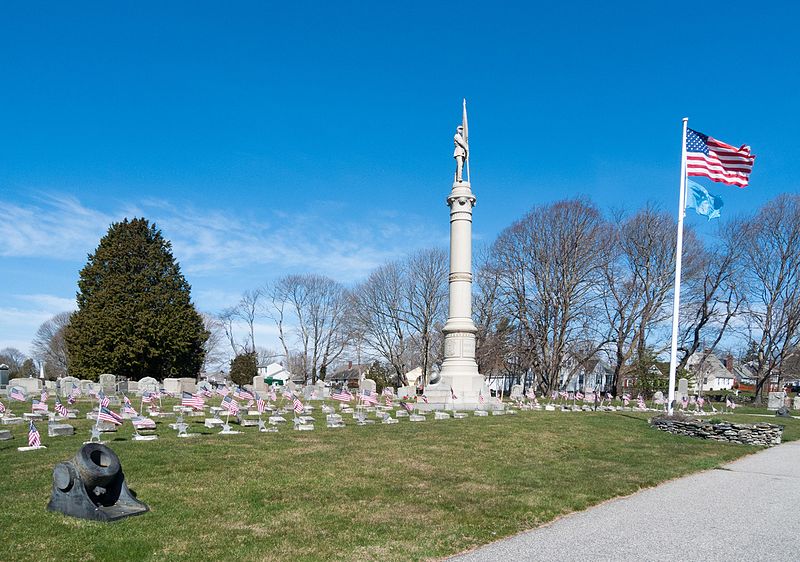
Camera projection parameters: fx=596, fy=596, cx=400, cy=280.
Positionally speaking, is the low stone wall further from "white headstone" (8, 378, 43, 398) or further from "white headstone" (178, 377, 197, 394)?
"white headstone" (8, 378, 43, 398)

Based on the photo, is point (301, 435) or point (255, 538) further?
point (301, 435)

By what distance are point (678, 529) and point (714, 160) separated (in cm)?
1531

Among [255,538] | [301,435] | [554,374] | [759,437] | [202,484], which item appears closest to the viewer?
[255,538]

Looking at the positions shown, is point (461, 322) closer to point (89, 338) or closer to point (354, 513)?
point (354, 513)

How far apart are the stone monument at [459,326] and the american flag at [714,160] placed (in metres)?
10.00

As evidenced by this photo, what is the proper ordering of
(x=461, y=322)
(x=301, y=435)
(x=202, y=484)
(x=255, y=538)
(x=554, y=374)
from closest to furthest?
(x=255, y=538)
(x=202, y=484)
(x=301, y=435)
(x=461, y=322)
(x=554, y=374)

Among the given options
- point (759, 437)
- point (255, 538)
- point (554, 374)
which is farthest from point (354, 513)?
point (554, 374)

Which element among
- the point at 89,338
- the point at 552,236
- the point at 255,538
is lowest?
the point at 255,538

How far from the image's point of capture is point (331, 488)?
30.6ft

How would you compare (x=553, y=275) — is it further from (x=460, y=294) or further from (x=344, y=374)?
(x=344, y=374)

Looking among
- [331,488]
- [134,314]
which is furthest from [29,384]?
[331,488]

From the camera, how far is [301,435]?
15.0 m

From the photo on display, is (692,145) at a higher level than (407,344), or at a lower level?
higher

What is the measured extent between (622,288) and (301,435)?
32.6 meters
